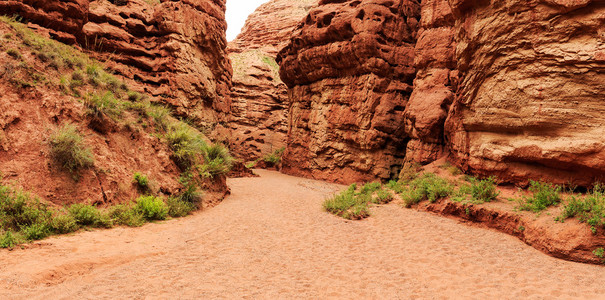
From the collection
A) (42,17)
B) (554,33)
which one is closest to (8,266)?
(42,17)

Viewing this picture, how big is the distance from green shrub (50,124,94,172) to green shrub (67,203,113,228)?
1.16 meters

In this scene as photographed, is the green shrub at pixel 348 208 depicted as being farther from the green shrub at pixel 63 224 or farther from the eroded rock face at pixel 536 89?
the green shrub at pixel 63 224

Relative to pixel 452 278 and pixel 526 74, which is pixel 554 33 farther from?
pixel 452 278

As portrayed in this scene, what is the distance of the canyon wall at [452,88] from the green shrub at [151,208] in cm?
1012

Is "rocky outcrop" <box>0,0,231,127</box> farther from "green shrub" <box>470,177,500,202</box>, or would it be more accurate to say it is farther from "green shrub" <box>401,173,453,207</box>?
"green shrub" <box>470,177,500,202</box>

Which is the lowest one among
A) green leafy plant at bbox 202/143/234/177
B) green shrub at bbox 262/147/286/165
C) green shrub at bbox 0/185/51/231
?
green shrub at bbox 262/147/286/165

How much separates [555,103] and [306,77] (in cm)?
1604

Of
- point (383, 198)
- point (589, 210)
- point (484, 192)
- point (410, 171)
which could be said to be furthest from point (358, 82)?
point (589, 210)

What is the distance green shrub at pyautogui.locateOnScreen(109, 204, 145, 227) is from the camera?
6.62 meters

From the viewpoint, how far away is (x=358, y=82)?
59.3 feet

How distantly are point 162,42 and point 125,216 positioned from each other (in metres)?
11.8

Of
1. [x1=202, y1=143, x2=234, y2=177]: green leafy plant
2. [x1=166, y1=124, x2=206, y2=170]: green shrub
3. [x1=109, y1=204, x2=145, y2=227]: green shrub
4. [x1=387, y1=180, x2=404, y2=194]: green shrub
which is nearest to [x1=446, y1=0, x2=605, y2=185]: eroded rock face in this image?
[x1=387, y1=180, x2=404, y2=194]: green shrub

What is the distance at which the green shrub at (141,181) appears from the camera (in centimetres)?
807

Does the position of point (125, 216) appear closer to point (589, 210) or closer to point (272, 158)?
point (589, 210)
